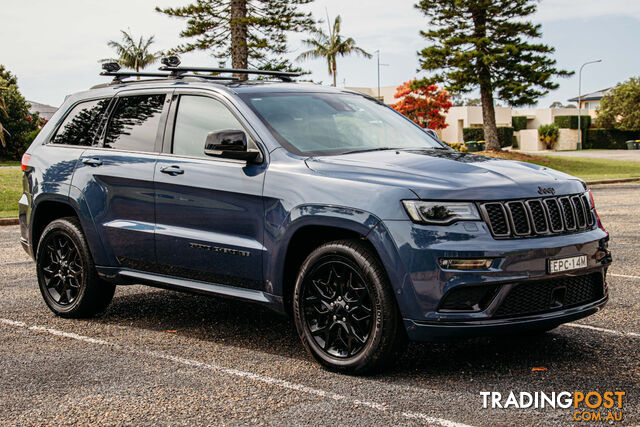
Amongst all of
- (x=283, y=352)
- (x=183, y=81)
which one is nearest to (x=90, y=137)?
(x=183, y=81)

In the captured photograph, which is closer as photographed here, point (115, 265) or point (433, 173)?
point (433, 173)

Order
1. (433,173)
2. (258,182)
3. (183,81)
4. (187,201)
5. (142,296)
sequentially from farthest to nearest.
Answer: (142,296)
(183,81)
(187,201)
(258,182)
(433,173)

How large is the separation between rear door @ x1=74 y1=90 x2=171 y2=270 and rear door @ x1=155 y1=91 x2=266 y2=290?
147mm

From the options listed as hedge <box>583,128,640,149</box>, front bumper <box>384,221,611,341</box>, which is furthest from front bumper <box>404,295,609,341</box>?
hedge <box>583,128,640,149</box>

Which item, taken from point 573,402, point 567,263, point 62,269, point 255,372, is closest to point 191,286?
point 255,372

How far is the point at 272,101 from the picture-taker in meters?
5.94

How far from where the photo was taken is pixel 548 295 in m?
4.77

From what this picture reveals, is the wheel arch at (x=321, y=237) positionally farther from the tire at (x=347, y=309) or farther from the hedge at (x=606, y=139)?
the hedge at (x=606, y=139)

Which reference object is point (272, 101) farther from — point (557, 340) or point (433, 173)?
point (557, 340)

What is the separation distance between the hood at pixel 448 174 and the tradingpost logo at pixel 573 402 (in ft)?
3.77

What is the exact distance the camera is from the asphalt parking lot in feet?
14.1

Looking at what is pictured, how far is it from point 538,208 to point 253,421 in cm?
211

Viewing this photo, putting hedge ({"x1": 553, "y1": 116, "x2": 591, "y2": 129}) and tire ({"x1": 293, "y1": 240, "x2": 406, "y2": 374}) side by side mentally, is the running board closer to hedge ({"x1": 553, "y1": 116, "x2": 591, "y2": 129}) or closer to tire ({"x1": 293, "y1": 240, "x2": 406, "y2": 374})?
tire ({"x1": 293, "y1": 240, "x2": 406, "y2": 374})

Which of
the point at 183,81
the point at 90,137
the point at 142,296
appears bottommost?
the point at 142,296
